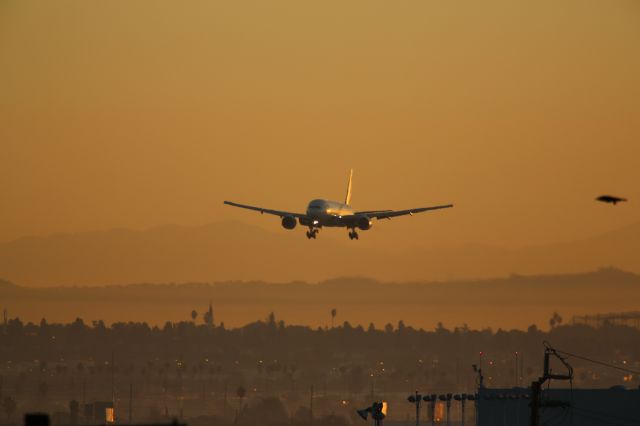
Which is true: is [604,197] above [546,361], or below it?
above

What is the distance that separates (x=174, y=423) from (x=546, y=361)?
83.8 meters

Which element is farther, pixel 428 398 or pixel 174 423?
pixel 428 398

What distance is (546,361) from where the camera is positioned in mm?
154500

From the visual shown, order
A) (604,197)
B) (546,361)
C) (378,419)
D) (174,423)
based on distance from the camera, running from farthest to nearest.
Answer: (378,419), (546,361), (604,197), (174,423)

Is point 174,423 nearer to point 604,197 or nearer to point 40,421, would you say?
point 40,421

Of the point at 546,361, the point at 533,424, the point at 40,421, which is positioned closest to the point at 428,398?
the point at 546,361

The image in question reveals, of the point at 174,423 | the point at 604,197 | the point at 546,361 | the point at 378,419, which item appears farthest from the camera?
the point at 378,419

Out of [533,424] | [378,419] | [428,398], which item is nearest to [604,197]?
[533,424]

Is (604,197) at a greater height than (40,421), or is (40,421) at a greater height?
(604,197)

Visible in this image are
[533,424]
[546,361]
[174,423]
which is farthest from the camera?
[546,361]

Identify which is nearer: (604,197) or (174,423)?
(174,423)

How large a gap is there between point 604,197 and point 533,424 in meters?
26.6

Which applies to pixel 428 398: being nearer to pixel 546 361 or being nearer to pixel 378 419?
pixel 378 419

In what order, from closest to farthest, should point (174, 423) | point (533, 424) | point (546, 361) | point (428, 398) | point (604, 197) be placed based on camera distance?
1. point (174, 423)
2. point (604, 197)
3. point (533, 424)
4. point (546, 361)
5. point (428, 398)
